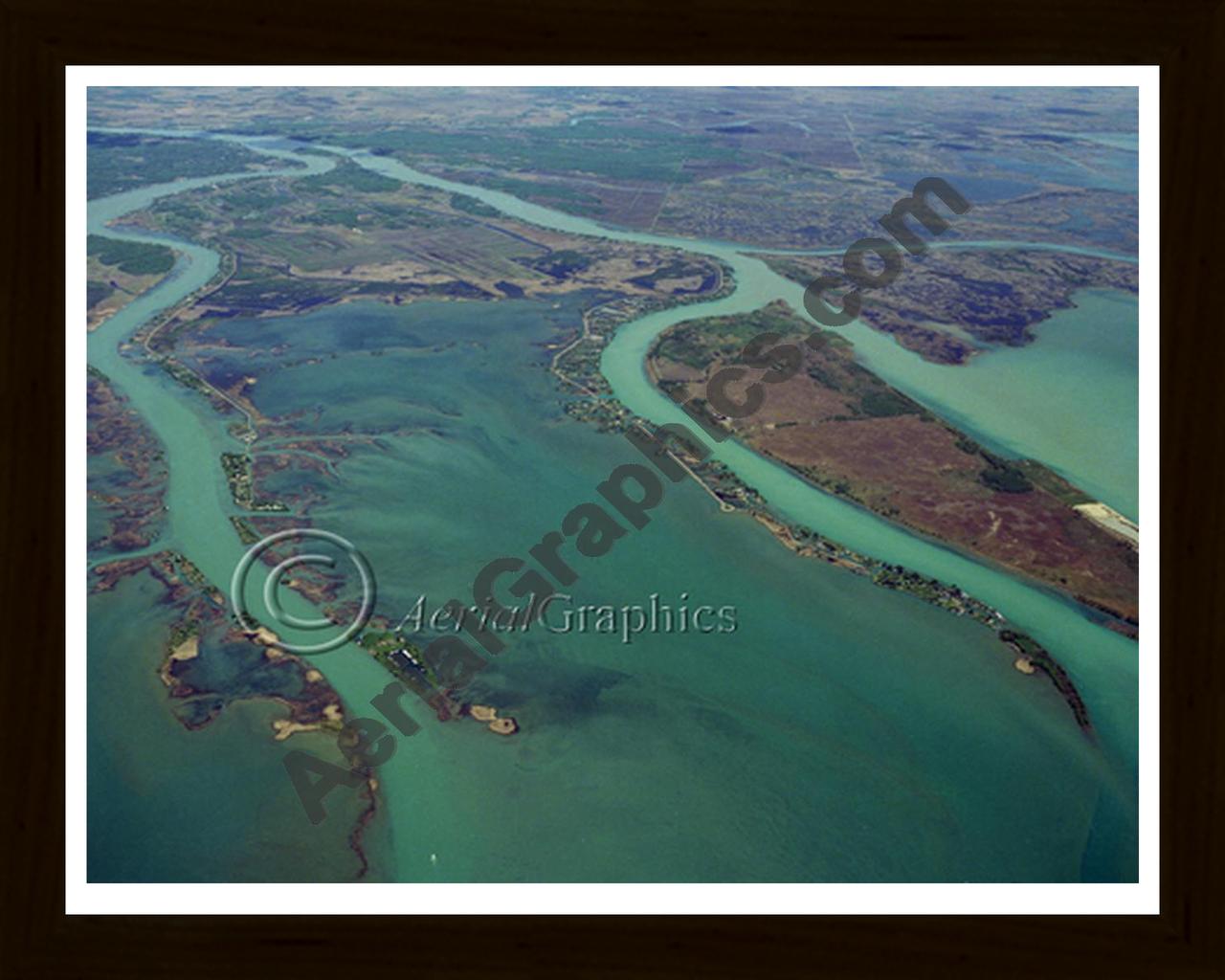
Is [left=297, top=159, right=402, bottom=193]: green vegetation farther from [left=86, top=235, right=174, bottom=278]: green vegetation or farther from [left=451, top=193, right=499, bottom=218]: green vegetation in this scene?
[left=86, top=235, right=174, bottom=278]: green vegetation

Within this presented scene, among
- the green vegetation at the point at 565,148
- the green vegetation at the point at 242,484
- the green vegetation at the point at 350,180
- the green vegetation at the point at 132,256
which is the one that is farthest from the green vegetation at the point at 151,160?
the green vegetation at the point at 242,484

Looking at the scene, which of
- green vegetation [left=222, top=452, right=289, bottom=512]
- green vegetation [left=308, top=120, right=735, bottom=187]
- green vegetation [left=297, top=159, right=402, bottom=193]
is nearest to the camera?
green vegetation [left=222, top=452, right=289, bottom=512]

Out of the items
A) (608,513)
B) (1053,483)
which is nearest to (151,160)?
(608,513)

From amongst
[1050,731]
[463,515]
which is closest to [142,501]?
[463,515]

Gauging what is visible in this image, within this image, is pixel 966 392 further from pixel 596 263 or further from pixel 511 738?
pixel 511 738

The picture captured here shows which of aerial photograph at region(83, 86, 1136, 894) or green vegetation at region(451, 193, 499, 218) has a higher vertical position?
A: green vegetation at region(451, 193, 499, 218)

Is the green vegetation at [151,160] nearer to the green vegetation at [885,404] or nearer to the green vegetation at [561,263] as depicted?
the green vegetation at [561,263]

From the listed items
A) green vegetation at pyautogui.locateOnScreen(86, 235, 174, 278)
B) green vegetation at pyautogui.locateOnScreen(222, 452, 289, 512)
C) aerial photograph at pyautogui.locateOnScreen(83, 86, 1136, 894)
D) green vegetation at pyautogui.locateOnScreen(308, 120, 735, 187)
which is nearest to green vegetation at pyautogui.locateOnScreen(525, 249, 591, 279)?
aerial photograph at pyautogui.locateOnScreen(83, 86, 1136, 894)
